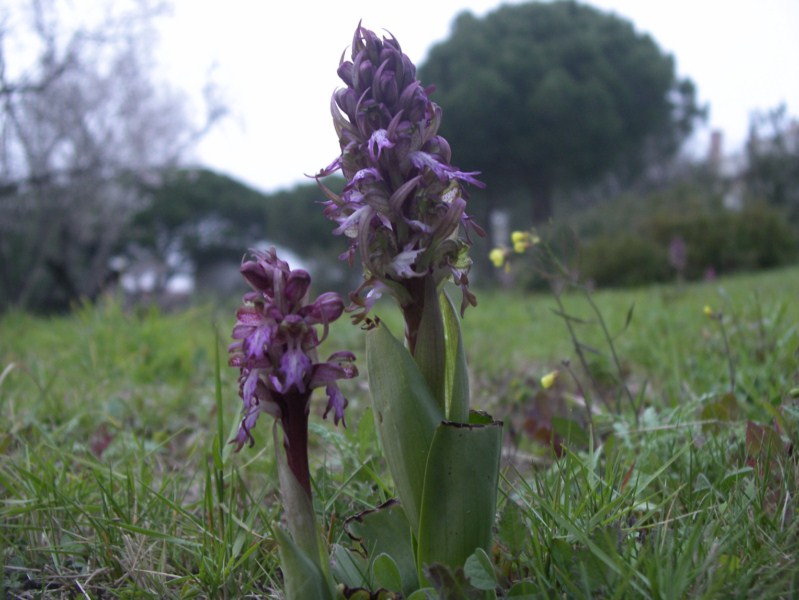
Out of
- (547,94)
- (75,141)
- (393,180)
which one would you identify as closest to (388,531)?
(393,180)

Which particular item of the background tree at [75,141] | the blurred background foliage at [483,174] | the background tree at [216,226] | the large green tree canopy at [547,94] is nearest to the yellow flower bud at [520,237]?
the blurred background foliage at [483,174]

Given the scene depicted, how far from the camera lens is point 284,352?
3.04ft

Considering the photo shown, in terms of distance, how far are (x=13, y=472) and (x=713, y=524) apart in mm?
1617

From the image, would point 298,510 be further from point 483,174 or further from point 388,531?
point 483,174

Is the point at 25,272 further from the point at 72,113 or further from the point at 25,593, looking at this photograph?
the point at 25,593

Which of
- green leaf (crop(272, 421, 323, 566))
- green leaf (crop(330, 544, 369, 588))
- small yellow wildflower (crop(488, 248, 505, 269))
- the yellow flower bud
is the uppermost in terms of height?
the yellow flower bud

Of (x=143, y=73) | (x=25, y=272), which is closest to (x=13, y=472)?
(x=143, y=73)

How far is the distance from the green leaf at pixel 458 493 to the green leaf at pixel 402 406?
0.11ft

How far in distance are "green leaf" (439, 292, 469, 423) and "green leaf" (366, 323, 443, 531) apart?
40mm


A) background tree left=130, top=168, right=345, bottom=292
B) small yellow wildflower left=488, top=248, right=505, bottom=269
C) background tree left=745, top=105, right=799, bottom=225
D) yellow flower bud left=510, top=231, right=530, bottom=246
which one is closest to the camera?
yellow flower bud left=510, top=231, right=530, bottom=246

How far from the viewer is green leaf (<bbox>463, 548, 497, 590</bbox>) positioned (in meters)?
0.91

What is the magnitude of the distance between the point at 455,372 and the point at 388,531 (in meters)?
0.31

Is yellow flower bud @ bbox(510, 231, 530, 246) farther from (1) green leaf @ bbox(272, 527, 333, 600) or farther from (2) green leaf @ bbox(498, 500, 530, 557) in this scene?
(1) green leaf @ bbox(272, 527, 333, 600)

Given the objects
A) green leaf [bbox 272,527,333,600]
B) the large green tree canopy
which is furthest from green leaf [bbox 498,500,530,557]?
the large green tree canopy
